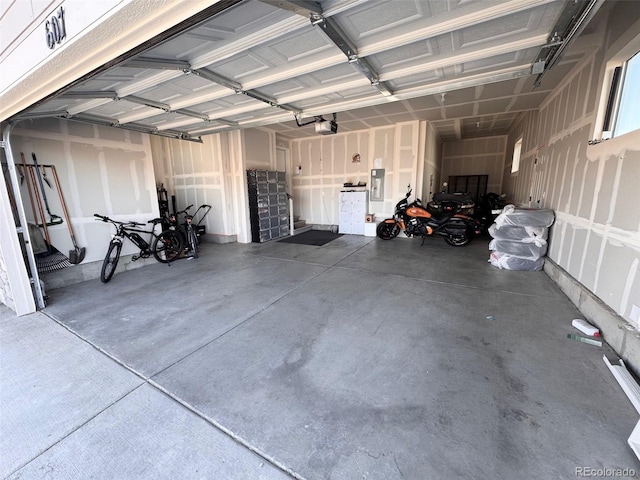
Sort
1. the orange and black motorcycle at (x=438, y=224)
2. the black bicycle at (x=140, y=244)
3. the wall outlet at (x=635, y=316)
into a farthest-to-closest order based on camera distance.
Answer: the orange and black motorcycle at (x=438, y=224) → the black bicycle at (x=140, y=244) → the wall outlet at (x=635, y=316)

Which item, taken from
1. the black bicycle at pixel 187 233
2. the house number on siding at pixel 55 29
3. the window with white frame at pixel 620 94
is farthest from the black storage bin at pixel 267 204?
the window with white frame at pixel 620 94

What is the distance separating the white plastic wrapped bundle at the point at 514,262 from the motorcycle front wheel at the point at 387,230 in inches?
101

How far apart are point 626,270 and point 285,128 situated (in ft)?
20.3

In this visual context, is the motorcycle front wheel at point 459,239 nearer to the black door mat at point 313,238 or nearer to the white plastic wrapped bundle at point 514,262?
the white plastic wrapped bundle at point 514,262

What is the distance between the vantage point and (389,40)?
206 centimetres

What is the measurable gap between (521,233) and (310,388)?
12.6ft

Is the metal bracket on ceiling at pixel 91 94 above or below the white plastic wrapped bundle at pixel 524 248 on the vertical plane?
above

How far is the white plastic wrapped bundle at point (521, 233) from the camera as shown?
12.1 feet

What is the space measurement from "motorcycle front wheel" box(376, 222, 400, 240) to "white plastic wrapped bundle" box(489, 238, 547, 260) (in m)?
2.60

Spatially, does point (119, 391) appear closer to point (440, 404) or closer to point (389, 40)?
point (440, 404)

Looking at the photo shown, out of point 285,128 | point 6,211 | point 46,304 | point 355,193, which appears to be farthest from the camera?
point 355,193

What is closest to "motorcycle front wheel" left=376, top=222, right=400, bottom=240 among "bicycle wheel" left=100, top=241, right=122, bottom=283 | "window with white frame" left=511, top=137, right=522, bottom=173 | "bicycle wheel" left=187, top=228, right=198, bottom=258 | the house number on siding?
"window with white frame" left=511, top=137, right=522, bottom=173

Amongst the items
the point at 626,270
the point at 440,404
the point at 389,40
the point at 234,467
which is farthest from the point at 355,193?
the point at 234,467

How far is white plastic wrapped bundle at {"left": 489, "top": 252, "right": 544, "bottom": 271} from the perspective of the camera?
376 cm
